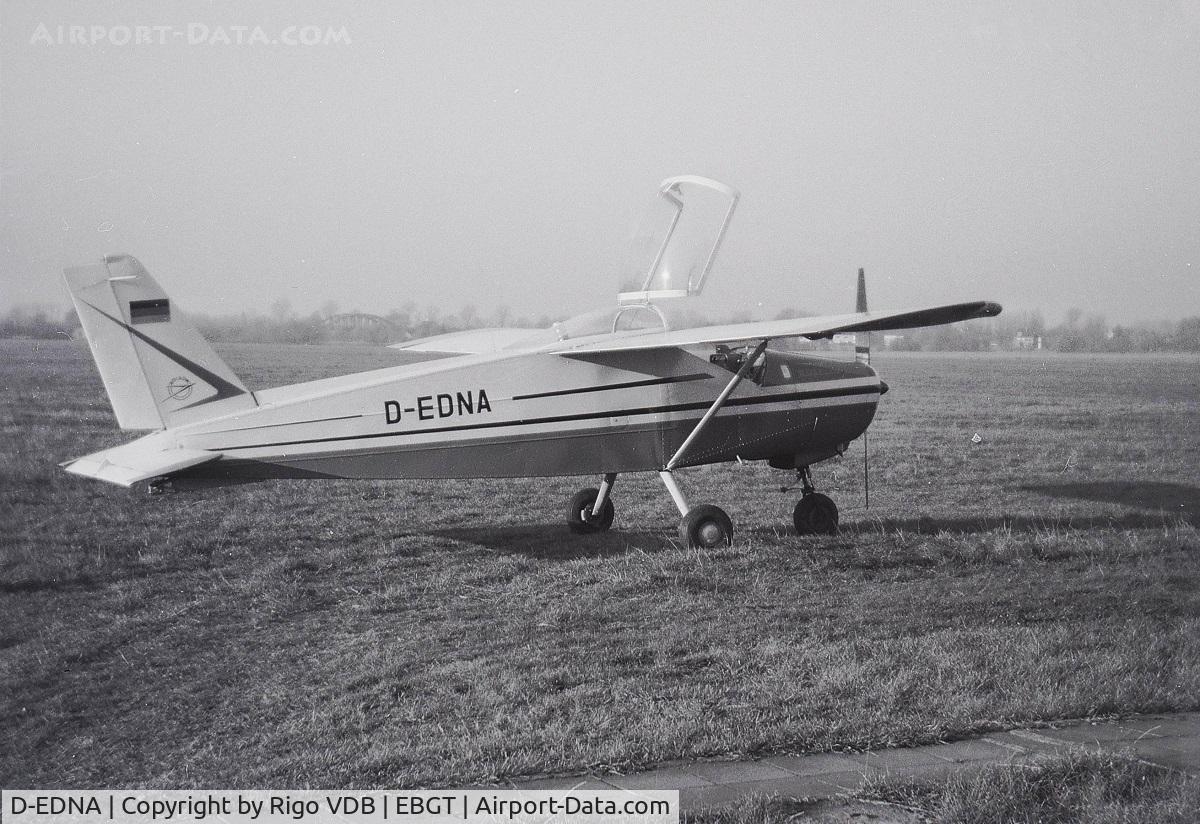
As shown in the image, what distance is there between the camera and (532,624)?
6289mm

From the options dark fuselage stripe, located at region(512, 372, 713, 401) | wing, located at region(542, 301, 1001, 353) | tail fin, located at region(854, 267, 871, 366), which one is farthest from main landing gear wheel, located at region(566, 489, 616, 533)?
tail fin, located at region(854, 267, 871, 366)

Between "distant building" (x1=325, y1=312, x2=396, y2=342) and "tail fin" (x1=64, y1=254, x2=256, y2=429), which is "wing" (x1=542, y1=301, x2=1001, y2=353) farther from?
"distant building" (x1=325, y1=312, x2=396, y2=342)

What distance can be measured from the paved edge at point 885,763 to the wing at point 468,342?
20.6 feet

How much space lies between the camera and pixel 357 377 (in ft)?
26.2

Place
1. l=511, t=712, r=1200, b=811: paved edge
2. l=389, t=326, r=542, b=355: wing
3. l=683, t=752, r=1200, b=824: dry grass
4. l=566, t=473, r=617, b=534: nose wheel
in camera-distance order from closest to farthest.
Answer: l=683, t=752, r=1200, b=824: dry grass < l=511, t=712, r=1200, b=811: paved edge < l=566, t=473, r=617, b=534: nose wheel < l=389, t=326, r=542, b=355: wing

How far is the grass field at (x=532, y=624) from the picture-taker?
4.47 metres

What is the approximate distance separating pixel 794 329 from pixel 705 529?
1.86m

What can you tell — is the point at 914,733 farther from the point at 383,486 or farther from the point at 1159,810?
the point at 383,486

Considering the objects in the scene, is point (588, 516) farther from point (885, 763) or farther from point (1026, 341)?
point (1026, 341)

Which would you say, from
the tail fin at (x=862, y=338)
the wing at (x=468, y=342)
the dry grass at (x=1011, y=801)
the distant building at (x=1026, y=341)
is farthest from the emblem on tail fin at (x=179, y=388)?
Result: the distant building at (x=1026, y=341)

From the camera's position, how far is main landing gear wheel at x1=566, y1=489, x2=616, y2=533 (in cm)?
Answer: 930

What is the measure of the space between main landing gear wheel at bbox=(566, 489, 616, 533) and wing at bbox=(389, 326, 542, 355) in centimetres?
177

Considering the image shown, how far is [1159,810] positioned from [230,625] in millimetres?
5068

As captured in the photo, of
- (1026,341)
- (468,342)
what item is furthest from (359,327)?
(1026,341)
